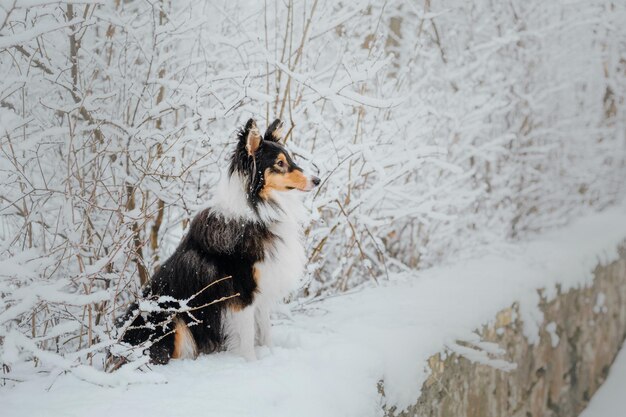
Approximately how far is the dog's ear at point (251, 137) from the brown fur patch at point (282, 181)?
171 millimetres

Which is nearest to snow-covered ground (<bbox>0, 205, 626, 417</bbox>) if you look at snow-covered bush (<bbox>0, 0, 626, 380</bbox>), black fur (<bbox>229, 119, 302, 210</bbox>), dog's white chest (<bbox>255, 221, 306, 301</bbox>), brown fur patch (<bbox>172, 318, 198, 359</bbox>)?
brown fur patch (<bbox>172, 318, 198, 359</bbox>)

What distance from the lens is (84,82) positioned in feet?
11.1

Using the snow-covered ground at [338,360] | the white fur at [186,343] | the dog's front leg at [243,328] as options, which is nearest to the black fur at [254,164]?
the dog's front leg at [243,328]

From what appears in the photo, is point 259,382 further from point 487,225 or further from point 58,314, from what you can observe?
point 487,225

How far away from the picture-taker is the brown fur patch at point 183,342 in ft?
9.15

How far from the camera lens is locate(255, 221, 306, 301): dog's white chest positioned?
292cm

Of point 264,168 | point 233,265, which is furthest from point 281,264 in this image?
point 264,168

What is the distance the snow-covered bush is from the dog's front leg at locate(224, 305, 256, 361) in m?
0.57

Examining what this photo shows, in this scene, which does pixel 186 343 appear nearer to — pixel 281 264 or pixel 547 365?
pixel 281 264

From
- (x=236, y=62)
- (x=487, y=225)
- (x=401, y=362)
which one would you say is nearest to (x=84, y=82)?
(x=236, y=62)

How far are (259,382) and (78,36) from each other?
2.49 metres

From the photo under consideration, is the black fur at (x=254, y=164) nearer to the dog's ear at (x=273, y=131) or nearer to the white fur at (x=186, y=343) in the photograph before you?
the dog's ear at (x=273, y=131)

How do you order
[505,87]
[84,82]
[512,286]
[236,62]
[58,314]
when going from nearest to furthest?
[58,314], [84,82], [236,62], [512,286], [505,87]

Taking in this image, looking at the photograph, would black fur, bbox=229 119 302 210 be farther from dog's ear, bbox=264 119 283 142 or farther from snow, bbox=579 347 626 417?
snow, bbox=579 347 626 417
